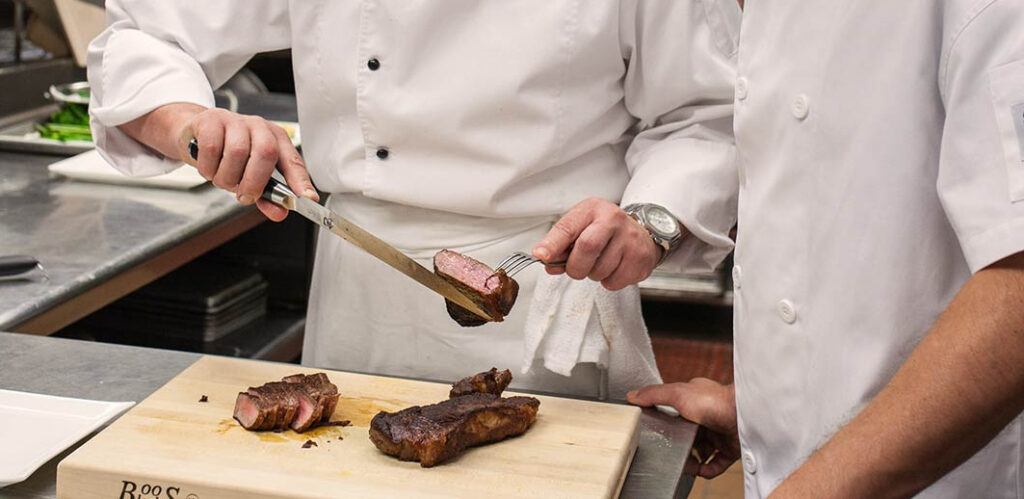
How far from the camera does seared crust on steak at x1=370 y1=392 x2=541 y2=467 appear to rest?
1345 millimetres

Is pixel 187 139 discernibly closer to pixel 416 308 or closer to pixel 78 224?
pixel 416 308

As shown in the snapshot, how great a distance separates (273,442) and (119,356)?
0.46 metres

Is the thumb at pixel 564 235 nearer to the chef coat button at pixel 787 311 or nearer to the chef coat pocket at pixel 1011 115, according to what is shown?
the chef coat button at pixel 787 311

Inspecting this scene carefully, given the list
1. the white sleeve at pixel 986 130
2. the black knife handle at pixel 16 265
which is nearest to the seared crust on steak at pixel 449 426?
the white sleeve at pixel 986 130

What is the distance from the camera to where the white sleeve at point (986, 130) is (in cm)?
108

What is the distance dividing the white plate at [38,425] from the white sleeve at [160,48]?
51cm

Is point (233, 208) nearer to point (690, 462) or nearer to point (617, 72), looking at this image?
point (617, 72)

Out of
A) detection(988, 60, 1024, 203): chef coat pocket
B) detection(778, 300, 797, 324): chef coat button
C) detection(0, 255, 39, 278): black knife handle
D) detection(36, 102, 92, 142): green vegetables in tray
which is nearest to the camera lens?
detection(988, 60, 1024, 203): chef coat pocket

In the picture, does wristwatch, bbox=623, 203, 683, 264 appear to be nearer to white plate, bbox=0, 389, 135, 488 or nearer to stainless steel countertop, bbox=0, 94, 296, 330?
white plate, bbox=0, 389, 135, 488

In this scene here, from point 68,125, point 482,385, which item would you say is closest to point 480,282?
point 482,385

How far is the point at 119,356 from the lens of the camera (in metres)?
1.75

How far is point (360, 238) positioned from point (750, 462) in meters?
0.61

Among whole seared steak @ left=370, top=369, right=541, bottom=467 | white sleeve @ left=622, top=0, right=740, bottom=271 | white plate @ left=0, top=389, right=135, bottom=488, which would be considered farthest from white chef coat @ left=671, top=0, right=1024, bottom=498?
white plate @ left=0, top=389, right=135, bottom=488

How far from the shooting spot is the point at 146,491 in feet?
4.28
